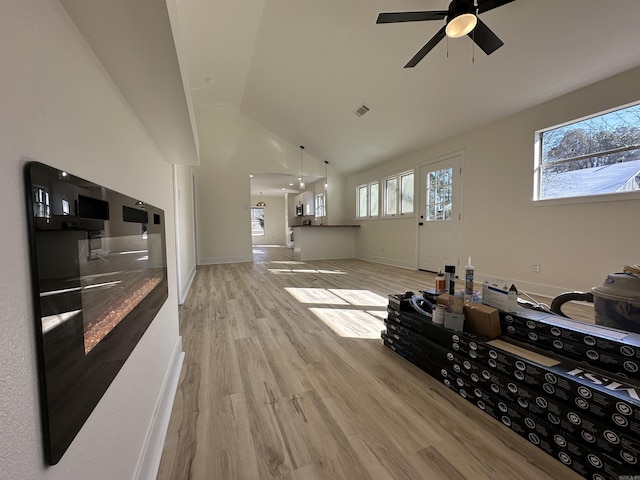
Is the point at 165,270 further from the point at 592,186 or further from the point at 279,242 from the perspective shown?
the point at 279,242

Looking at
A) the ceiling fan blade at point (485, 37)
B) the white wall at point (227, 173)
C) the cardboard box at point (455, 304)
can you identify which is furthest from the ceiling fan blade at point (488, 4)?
the white wall at point (227, 173)

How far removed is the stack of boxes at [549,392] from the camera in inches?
35.5

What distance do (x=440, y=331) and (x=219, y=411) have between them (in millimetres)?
1261

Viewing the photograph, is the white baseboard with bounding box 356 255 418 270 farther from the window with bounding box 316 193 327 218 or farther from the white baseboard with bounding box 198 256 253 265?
the white baseboard with bounding box 198 256 253 265

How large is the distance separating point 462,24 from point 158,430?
10.0 feet

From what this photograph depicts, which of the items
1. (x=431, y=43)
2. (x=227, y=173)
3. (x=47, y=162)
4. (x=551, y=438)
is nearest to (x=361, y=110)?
(x=431, y=43)

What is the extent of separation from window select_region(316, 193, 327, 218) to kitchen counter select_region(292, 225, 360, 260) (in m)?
0.93

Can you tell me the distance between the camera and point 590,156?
290 cm

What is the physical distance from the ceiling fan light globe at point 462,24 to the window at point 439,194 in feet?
9.19

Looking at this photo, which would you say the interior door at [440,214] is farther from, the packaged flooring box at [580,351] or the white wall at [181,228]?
the white wall at [181,228]

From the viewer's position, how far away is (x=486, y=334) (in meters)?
1.43

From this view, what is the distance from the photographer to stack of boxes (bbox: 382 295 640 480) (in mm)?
903

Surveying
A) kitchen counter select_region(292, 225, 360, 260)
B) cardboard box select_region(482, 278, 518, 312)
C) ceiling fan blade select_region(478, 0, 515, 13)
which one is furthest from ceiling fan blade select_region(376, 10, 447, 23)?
kitchen counter select_region(292, 225, 360, 260)

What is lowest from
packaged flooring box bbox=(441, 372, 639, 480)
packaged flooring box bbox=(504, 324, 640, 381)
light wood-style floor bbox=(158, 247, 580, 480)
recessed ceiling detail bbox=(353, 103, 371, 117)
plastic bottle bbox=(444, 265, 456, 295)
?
light wood-style floor bbox=(158, 247, 580, 480)
